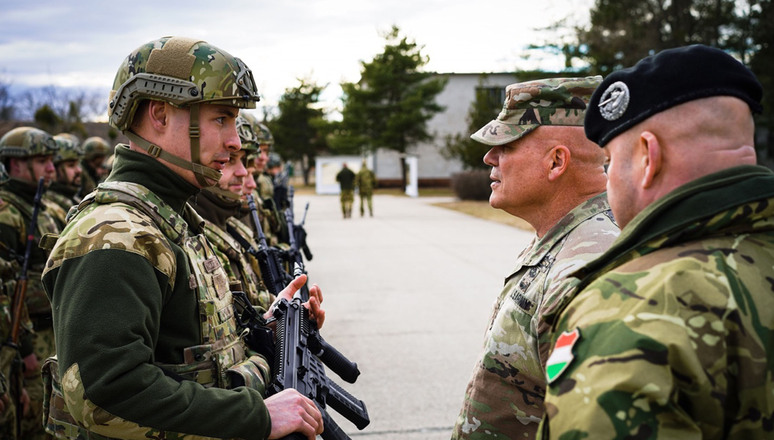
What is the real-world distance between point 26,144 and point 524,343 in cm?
467

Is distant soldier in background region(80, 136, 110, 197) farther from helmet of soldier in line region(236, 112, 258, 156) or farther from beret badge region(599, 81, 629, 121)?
beret badge region(599, 81, 629, 121)

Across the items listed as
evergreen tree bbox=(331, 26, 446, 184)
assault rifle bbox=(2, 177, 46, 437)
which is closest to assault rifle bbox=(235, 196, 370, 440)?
assault rifle bbox=(2, 177, 46, 437)

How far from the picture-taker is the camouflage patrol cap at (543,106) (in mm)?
2416

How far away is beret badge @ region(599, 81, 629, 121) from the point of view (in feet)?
4.29

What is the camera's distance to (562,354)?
1.20 metres

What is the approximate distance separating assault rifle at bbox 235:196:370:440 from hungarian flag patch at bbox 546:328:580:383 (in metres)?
1.12

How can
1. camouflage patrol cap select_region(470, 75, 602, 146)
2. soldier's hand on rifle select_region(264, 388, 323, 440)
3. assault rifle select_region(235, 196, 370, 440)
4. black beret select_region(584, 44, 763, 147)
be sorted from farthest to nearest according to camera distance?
1. camouflage patrol cap select_region(470, 75, 602, 146)
2. assault rifle select_region(235, 196, 370, 440)
3. soldier's hand on rifle select_region(264, 388, 323, 440)
4. black beret select_region(584, 44, 763, 147)

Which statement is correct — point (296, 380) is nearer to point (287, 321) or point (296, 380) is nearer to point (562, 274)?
point (287, 321)

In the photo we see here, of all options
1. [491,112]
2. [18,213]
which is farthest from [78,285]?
[491,112]

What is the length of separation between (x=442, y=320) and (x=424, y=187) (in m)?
38.8

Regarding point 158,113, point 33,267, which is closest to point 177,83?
point 158,113

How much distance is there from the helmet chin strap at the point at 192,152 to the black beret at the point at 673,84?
134cm

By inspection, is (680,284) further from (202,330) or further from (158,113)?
(158,113)

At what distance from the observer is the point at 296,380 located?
2.25m
